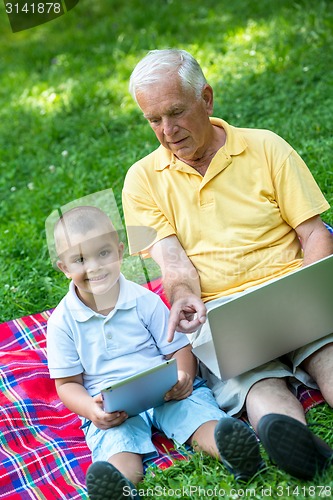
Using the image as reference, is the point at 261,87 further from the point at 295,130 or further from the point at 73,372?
the point at 73,372

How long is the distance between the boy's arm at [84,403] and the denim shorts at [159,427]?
58 millimetres

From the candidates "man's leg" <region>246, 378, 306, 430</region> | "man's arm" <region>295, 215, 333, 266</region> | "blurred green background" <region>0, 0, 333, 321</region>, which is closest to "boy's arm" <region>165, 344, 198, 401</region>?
"man's leg" <region>246, 378, 306, 430</region>

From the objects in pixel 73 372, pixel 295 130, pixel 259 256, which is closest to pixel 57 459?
pixel 73 372

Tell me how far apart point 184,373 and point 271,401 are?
0.35 meters

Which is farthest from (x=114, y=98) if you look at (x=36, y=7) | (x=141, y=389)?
(x=141, y=389)

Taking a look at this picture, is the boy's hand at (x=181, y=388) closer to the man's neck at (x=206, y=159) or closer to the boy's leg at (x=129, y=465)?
the boy's leg at (x=129, y=465)

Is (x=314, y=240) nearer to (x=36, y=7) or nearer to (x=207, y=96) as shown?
(x=207, y=96)

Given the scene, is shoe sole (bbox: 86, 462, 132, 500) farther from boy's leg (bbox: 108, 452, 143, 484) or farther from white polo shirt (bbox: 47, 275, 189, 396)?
white polo shirt (bbox: 47, 275, 189, 396)

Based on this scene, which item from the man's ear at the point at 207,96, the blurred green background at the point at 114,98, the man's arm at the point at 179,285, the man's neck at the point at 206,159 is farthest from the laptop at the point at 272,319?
the blurred green background at the point at 114,98

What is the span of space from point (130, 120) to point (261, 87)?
1056 millimetres

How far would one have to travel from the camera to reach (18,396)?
142 inches

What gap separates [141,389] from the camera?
289 centimetres

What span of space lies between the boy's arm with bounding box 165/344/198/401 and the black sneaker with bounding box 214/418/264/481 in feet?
1.38

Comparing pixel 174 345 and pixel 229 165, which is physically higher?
pixel 229 165
